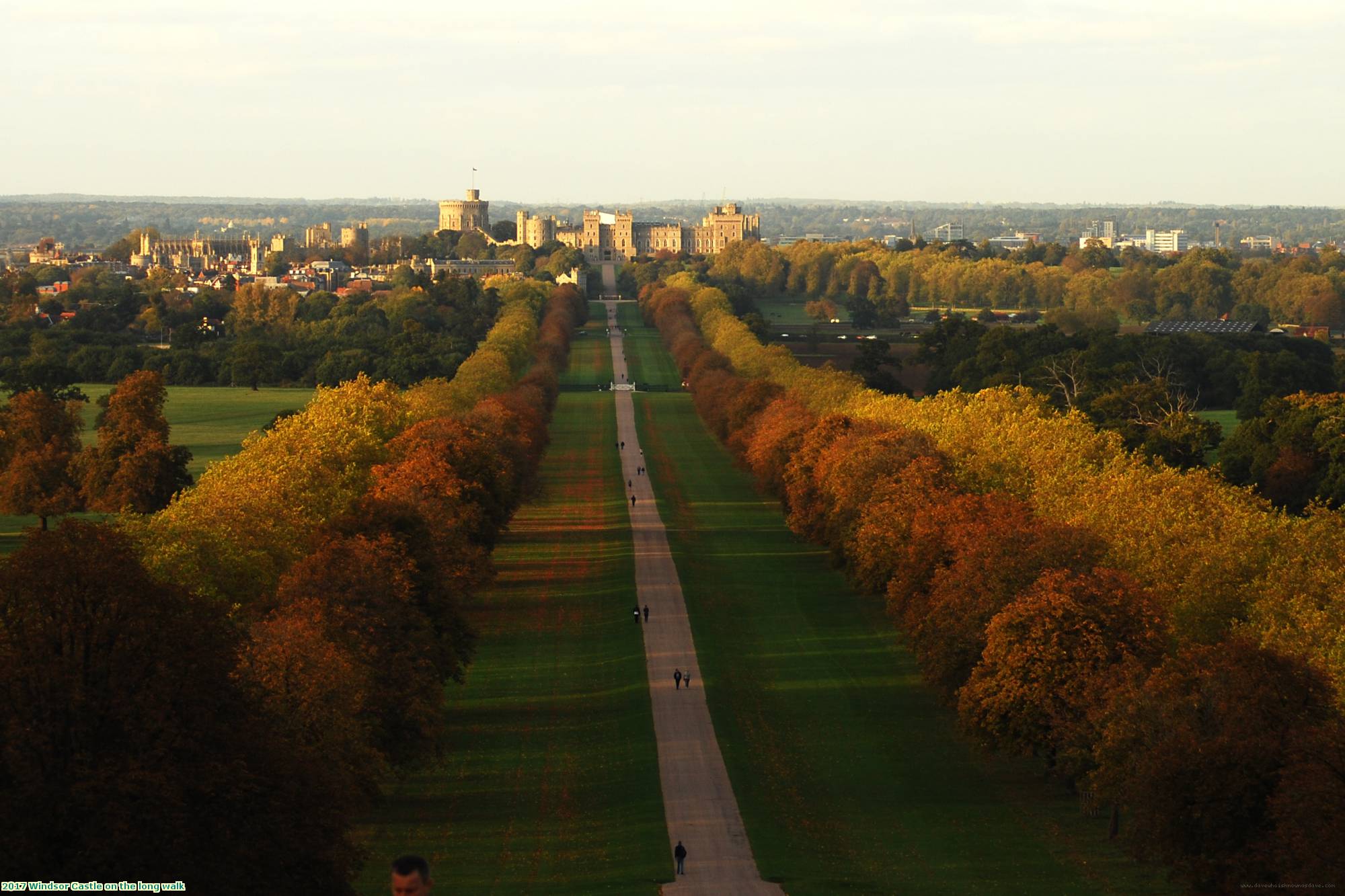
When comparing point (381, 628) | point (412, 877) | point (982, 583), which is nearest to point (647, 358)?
point (982, 583)

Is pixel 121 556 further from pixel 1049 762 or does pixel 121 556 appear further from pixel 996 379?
pixel 996 379

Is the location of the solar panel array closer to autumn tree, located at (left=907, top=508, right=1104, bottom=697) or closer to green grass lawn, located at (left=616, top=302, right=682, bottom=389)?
green grass lawn, located at (left=616, top=302, right=682, bottom=389)

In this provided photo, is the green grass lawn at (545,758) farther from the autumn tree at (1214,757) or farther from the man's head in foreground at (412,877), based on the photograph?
the man's head in foreground at (412,877)

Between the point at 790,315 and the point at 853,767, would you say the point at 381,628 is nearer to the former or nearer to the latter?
the point at 853,767

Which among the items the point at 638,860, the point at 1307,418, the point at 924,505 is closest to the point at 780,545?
the point at 924,505

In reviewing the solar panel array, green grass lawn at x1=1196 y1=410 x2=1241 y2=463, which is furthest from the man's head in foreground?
the solar panel array

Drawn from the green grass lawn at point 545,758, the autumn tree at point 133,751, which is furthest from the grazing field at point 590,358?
the autumn tree at point 133,751
